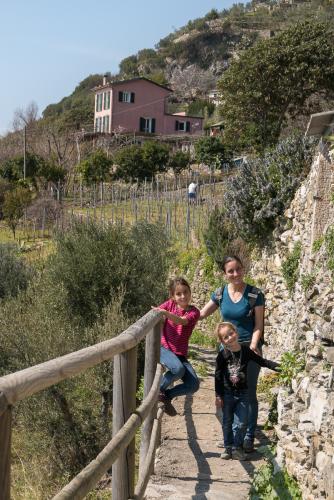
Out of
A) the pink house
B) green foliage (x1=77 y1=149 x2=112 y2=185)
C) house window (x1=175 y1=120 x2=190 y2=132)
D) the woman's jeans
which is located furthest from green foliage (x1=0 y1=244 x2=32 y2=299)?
house window (x1=175 y1=120 x2=190 y2=132)

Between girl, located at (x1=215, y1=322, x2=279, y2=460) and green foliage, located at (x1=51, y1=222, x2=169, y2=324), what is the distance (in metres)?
7.14

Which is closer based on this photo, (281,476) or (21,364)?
(281,476)

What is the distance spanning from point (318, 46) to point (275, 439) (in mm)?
22008

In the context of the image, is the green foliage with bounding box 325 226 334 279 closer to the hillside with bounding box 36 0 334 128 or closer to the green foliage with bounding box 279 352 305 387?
the green foliage with bounding box 279 352 305 387

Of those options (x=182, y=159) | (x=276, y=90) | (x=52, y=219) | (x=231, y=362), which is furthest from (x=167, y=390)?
(x=182, y=159)

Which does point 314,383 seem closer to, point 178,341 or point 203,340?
point 178,341

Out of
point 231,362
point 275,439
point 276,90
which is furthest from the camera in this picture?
point 276,90

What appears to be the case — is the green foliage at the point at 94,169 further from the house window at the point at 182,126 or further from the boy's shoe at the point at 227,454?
the boy's shoe at the point at 227,454

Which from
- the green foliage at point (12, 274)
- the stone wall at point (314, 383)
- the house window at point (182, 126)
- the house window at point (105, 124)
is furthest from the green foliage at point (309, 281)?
the house window at point (182, 126)

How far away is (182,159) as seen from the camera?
38500 mm

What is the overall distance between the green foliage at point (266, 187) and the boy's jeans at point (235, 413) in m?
7.97

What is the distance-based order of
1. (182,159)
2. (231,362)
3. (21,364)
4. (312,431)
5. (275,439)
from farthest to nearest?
(182,159) < (21,364) < (275,439) < (231,362) < (312,431)

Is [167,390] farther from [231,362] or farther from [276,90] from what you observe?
[276,90]

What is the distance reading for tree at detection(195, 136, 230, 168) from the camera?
35281 mm
